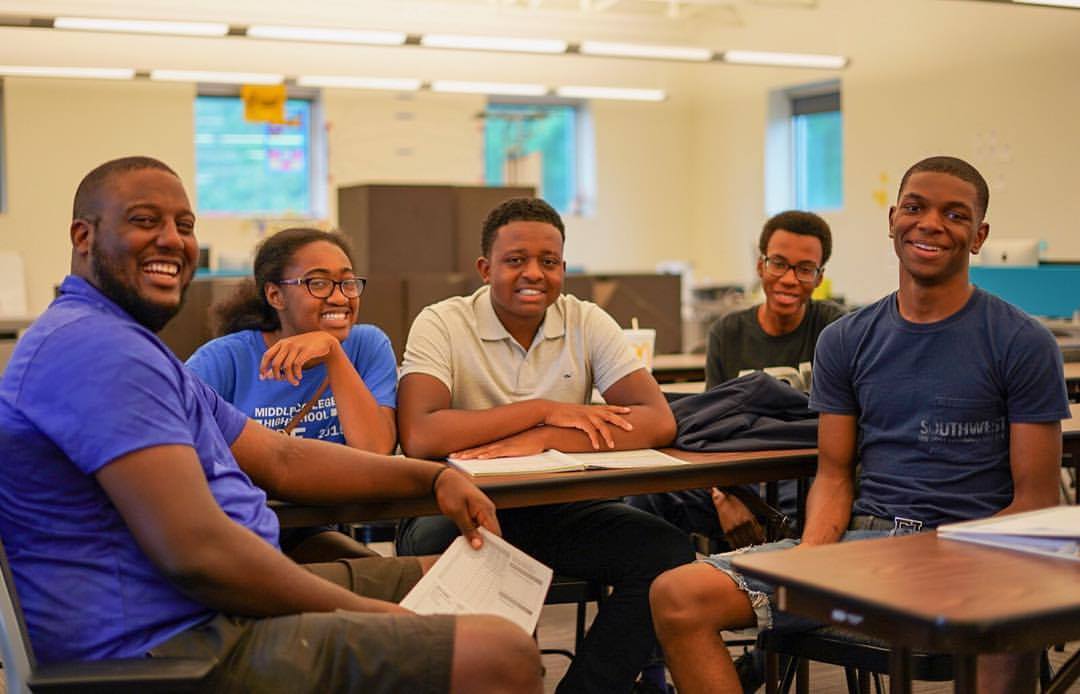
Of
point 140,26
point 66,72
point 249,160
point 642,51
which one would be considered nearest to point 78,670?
point 140,26

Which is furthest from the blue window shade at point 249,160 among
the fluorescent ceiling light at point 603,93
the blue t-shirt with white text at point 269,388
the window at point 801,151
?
the blue t-shirt with white text at point 269,388

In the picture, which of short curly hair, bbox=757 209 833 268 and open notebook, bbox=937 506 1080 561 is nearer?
open notebook, bbox=937 506 1080 561

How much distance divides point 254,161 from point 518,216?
8021 millimetres

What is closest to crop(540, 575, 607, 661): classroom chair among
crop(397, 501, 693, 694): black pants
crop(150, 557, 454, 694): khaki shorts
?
crop(397, 501, 693, 694): black pants

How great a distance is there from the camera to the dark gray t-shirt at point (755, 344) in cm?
333

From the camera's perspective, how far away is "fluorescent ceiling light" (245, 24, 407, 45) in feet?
24.6

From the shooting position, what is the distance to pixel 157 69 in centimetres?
984

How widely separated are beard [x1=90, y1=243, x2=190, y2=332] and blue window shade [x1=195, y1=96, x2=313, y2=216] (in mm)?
8646

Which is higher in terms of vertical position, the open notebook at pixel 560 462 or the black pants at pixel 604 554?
the open notebook at pixel 560 462

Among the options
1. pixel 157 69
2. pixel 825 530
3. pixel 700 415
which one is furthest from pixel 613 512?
pixel 157 69

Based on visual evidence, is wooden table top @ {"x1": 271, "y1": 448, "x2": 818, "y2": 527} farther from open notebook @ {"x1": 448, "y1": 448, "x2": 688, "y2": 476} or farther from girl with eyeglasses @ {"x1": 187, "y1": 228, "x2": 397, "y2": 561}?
girl with eyeglasses @ {"x1": 187, "y1": 228, "x2": 397, "y2": 561}

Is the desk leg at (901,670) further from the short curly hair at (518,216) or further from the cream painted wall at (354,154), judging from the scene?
the cream painted wall at (354,154)

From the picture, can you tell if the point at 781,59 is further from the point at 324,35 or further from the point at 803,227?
the point at 803,227

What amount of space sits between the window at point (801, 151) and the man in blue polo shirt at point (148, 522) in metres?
9.40
